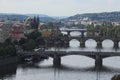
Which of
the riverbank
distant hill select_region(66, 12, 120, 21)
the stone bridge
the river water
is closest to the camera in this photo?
the river water

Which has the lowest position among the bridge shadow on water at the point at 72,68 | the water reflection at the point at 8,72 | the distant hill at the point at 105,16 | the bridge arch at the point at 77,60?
the distant hill at the point at 105,16

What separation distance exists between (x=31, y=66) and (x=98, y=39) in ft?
85.4

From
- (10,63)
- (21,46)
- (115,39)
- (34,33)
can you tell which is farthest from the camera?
(115,39)

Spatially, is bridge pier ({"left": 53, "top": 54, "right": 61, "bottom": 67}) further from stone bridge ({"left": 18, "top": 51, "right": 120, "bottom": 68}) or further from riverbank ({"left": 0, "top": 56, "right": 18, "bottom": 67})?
riverbank ({"left": 0, "top": 56, "right": 18, "bottom": 67})

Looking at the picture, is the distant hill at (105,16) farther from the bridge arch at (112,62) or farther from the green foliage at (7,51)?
the green foliage at (7,51)

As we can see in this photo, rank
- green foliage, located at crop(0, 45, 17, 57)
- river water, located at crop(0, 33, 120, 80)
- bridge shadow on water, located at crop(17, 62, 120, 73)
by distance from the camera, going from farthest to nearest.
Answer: green foliage, located at crop(0, 45, 17, 57) < bridge shadow on water, located at crop(17, 62, 120, 73) < river water, located at crop(0, 33, 120, 80)

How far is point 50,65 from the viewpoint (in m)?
37.8

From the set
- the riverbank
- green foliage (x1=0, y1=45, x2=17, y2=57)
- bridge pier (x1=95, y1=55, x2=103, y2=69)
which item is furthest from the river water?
green foliage (x1=0, y1=45, x2=17, y2=57)

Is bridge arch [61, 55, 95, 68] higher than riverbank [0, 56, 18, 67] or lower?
lower

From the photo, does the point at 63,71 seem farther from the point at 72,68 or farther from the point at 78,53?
the point at 78,53

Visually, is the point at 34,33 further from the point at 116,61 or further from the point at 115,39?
the point at 116,61

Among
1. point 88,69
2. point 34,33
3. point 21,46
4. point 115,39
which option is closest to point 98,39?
point 115,39

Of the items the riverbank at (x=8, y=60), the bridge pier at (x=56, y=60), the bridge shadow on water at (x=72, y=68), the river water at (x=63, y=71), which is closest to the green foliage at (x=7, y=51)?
the riverbank at (x=8, y=60)

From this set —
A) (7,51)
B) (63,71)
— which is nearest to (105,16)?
(7,51)
